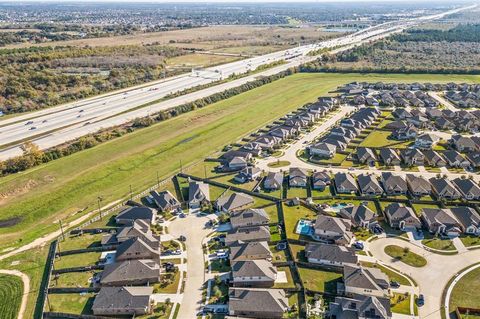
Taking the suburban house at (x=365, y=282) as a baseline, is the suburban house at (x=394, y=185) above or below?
above

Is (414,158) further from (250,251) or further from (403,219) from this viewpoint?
(250,251)

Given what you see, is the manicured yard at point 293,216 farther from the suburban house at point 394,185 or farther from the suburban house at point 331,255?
the suburban house at point 394,185

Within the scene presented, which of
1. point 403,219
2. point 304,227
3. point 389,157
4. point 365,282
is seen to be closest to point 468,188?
point 389,157

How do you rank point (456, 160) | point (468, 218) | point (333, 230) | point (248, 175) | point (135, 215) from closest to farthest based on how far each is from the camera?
point (333, 230) < point (468, 218) < point (135, 215) < point (248, 175) < point (456, 160)

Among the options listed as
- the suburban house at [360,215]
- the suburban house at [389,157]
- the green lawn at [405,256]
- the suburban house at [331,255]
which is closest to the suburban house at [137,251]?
the suburban house at [331,255]

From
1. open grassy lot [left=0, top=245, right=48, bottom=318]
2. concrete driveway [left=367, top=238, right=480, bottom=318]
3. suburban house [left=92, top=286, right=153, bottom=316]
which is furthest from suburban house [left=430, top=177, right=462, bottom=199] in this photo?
open grassy lot [left=0, top=245, right=48, bottom=318]

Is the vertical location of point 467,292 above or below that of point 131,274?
below

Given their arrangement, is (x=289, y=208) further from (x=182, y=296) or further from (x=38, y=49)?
(x=38, y=49)
